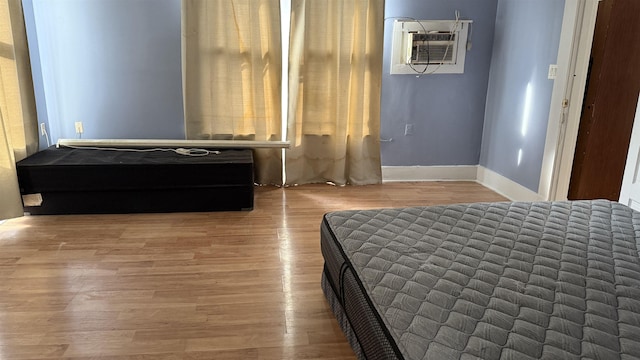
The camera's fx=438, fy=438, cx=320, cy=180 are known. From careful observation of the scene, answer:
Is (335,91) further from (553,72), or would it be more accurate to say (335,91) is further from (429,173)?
(553,72)

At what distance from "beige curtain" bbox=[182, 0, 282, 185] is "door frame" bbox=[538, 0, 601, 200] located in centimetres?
236

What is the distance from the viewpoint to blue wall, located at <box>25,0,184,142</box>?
12.4 feet

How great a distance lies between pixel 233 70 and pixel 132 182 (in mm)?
1368

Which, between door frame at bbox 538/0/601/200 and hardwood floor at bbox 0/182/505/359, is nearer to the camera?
hardwood floor at bbox 0/182/505/359

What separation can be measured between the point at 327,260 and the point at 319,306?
340 mm

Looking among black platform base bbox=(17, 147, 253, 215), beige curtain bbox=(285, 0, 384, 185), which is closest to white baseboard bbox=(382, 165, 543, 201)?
beige curtain bbox=(285, 0, 384, 185)

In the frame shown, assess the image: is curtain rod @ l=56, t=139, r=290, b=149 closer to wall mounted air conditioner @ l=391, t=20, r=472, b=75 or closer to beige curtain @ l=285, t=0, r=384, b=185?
beige curtain @ l=285, t=0, r=384, b=185

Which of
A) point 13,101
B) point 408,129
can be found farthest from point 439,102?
point 13,101

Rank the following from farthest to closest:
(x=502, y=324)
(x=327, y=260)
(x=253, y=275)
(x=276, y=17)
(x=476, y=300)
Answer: (x=276, y=17)
(x=253, y=275)
(x=327, y=260)
(x=476, y=300)
(x=502, y=324)

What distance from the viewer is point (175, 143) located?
393 cm

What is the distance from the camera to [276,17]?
398 cm

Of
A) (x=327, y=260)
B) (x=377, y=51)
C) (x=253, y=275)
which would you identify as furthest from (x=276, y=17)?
(x=327, y=260)

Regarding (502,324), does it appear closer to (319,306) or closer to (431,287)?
(431,287)

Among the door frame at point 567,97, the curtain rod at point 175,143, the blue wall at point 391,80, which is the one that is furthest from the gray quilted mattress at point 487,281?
the curtain rod at point 175,143
